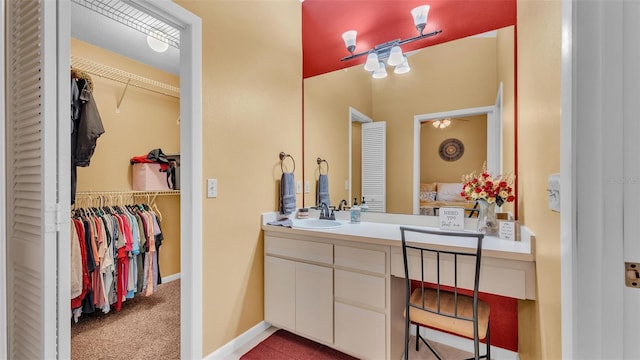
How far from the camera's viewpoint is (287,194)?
224 centimetres

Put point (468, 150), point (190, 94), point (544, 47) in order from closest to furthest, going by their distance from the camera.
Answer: point (544, 47), point (190, 94), point (468, 150)

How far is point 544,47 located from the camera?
0.98 m

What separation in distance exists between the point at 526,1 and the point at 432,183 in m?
1.13

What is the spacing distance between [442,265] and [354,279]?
52 centimetres

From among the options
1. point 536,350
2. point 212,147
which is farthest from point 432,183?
point 212,147

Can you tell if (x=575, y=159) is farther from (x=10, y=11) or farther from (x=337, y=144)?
(x=10, y=11)

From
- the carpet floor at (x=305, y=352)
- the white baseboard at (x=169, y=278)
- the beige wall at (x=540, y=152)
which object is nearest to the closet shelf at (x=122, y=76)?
the white baseboard at (x=169, y=278)

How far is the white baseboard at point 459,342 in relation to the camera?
1743 millimetres

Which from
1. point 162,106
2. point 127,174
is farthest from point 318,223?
point 162,106

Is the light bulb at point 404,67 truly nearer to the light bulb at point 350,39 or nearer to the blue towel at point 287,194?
the light bulb at point 350,39

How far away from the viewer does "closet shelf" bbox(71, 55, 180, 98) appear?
242 centimetres

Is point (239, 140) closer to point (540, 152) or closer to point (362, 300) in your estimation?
point (362, 300)

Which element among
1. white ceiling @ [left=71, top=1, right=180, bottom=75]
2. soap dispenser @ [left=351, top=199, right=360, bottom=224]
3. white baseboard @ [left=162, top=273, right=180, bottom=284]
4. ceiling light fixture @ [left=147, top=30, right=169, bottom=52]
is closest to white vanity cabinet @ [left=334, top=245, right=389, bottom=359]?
soap dispenser @ [left=351, top=199, right=360, bottom=224]

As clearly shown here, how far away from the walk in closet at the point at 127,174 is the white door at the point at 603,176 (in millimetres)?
2265
